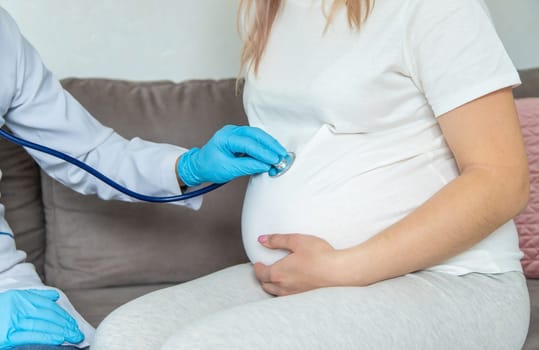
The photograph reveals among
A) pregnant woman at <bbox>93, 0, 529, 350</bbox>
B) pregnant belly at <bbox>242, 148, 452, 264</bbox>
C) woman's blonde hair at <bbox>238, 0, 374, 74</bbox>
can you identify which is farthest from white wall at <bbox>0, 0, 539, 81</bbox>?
pregnant belly at <bbox>242, 148, 452, 264</bbox>

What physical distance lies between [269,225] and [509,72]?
42 cm

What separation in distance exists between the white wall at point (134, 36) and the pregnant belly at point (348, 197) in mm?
899

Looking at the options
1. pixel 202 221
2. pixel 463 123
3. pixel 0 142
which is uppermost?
pixel 463 123

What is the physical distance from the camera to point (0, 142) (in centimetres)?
162

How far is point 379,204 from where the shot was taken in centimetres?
112

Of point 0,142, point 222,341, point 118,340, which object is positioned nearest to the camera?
point 222,341

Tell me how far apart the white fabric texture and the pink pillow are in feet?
2.25

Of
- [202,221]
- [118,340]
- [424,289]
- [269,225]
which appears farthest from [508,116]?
[202,221]

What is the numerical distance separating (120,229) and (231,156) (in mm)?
483

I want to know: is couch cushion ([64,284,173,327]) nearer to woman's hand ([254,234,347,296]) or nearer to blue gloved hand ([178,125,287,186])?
blue gloved hand ([178,125,287,186])

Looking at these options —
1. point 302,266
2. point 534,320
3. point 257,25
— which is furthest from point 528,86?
point 302,266

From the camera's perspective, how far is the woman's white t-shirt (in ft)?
3.44

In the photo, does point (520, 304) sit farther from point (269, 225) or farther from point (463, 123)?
point (269, 225)

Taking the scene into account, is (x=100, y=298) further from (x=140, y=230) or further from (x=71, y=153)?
(x=71, y=153)
